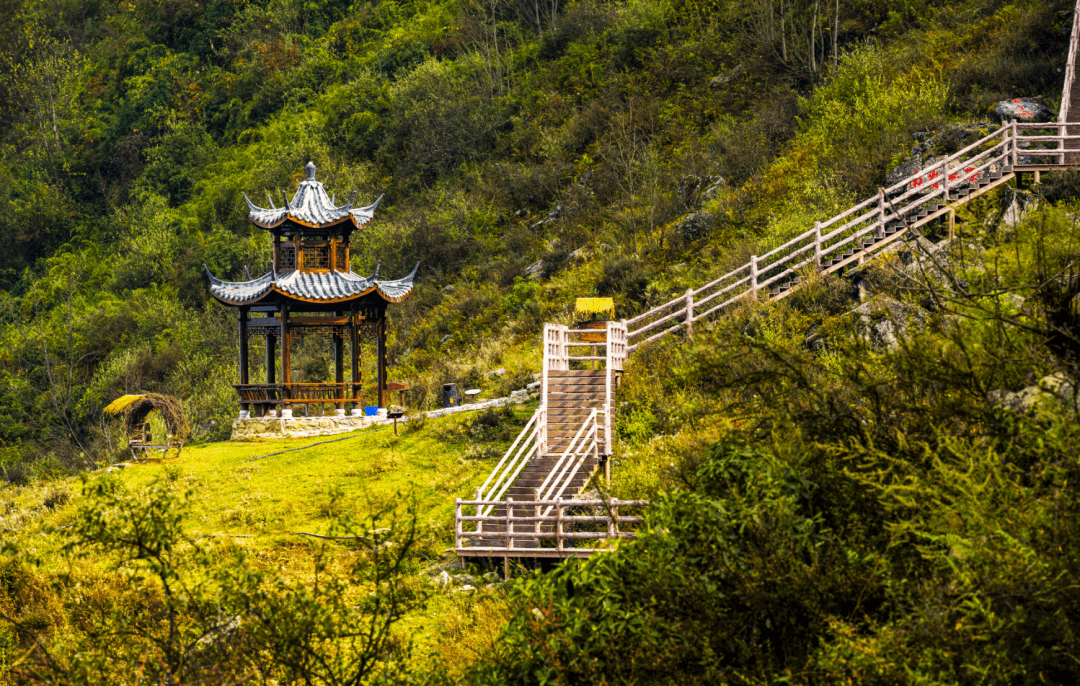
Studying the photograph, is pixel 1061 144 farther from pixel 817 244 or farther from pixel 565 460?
pixel 565 460

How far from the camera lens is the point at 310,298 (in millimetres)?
28703

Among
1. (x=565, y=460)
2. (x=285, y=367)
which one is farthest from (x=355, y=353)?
(x=565, y=460)

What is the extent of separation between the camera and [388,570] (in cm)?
830

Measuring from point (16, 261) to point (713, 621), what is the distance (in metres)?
61.4

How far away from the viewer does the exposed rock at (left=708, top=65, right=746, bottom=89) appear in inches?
1564

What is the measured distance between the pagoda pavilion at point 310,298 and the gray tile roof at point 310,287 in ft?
0.10

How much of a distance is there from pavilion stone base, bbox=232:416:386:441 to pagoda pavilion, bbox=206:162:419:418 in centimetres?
33

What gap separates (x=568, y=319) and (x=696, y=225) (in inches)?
214

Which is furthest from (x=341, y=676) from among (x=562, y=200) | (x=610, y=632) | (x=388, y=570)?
(x=562, y=200)

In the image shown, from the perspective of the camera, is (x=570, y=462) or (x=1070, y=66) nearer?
(x=570, y=462)

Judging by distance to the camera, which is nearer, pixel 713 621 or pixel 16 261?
pixel 713 621

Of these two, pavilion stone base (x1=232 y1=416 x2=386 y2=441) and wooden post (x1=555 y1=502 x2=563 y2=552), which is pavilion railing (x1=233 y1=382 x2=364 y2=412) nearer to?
pavilion stone base (x1=232 y1=416 x2=386 y2=441)

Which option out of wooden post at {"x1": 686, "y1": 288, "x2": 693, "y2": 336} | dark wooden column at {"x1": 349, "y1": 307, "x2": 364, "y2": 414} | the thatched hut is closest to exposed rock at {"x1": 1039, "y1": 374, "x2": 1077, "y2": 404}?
wooden post at {"x1": 686, "y1": 288, "x2": 693, "y2": 336}

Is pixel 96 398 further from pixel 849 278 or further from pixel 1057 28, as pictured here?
pixel 1057 28
